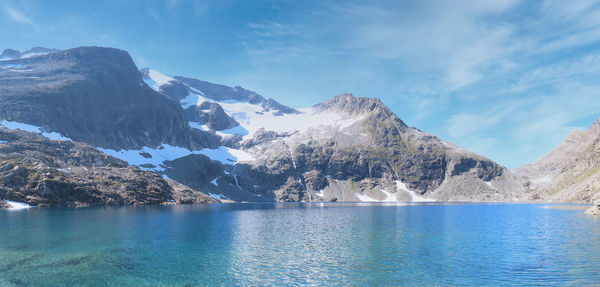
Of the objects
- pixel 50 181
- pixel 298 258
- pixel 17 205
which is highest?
pixel 50 181

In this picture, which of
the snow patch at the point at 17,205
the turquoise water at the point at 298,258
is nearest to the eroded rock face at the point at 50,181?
the snow patch at the point at 17,205

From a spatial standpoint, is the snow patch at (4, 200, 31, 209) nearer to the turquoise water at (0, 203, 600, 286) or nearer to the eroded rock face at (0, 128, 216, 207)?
the eroded rock face at (0, 128, 216, 207)

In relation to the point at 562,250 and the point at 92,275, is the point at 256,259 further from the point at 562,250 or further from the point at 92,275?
→ the point at 562,250

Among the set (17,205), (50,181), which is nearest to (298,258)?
(17,205)

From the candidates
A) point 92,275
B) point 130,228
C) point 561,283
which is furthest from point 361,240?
point 130,228

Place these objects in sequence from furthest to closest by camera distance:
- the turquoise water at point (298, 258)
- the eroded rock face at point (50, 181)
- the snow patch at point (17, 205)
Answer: the eroded rock face at point (50, 181)
the snow patch at point (17, 205)
the turquoise water at point (298, 258)

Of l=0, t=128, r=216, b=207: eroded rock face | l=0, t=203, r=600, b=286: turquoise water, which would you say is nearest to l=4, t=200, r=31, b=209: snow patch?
l=0, t=128, r=216, b=207: eroded rock face

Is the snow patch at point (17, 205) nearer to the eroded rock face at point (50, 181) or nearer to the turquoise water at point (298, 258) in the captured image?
the eroded rock face at point (50, 181)

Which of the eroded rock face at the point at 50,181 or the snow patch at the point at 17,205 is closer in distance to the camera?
the snow patch at the point at 17,205

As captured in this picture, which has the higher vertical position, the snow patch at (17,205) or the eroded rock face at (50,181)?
the eroded rock face at (50,181)

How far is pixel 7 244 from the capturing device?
53.0 m

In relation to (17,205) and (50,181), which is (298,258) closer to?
(17,205)

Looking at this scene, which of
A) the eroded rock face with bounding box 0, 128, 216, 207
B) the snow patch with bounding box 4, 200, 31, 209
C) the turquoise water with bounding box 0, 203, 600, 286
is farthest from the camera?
the eroded rock face with bounding box 0, 128, 216, 207

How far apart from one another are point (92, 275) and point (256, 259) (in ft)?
61.7
